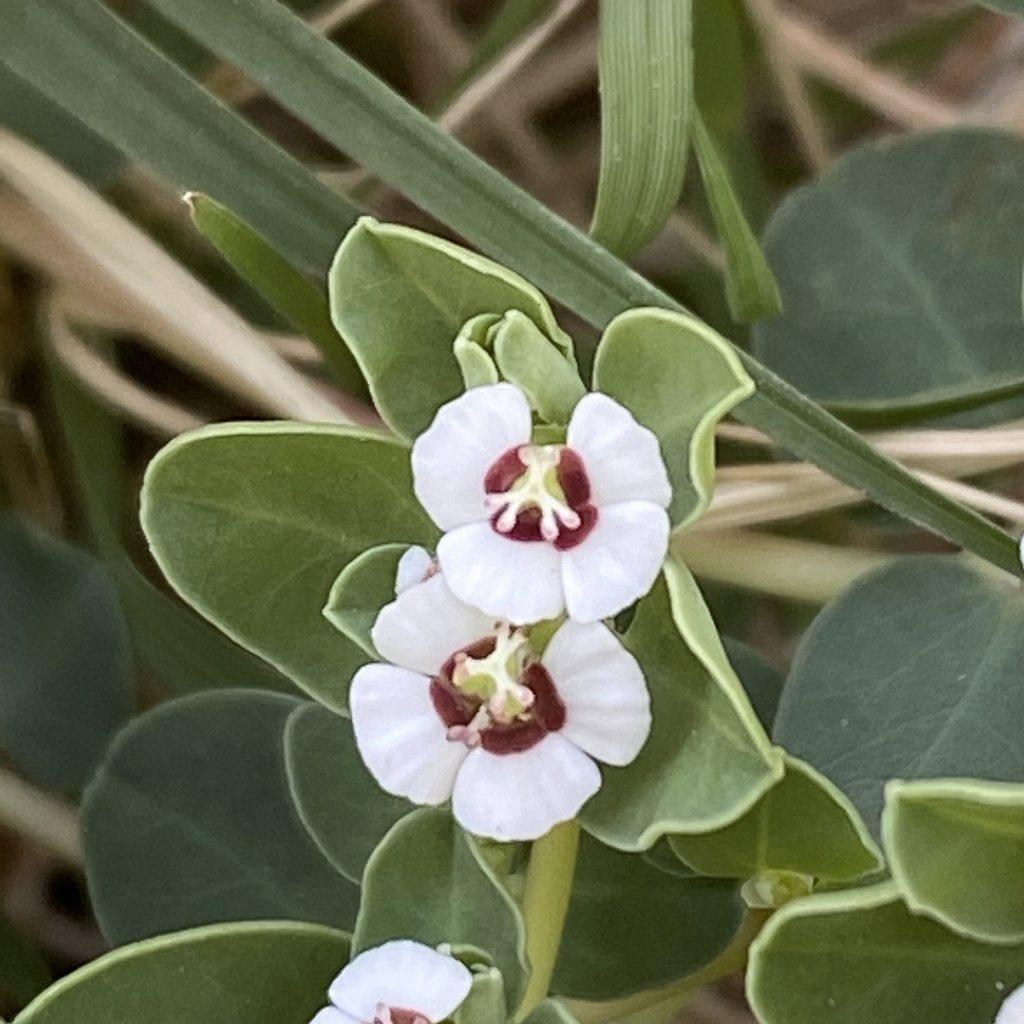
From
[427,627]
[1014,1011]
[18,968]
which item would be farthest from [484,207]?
[18,968]

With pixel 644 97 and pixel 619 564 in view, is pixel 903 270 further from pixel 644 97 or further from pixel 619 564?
pixel 619 564

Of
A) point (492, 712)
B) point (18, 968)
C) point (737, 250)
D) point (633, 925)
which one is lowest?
point (18, 968)

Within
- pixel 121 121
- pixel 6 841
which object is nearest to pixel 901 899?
pixel 121 121

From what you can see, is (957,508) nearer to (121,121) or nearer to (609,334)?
(609,334)

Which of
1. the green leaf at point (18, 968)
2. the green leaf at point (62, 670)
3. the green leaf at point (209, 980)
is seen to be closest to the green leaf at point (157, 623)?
the green leaf at point (62, 670)

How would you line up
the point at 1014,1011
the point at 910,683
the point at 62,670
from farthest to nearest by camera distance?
the point at 62,670 → the point at 910,683 → the point at 1014,1011

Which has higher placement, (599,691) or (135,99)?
(135,99)
